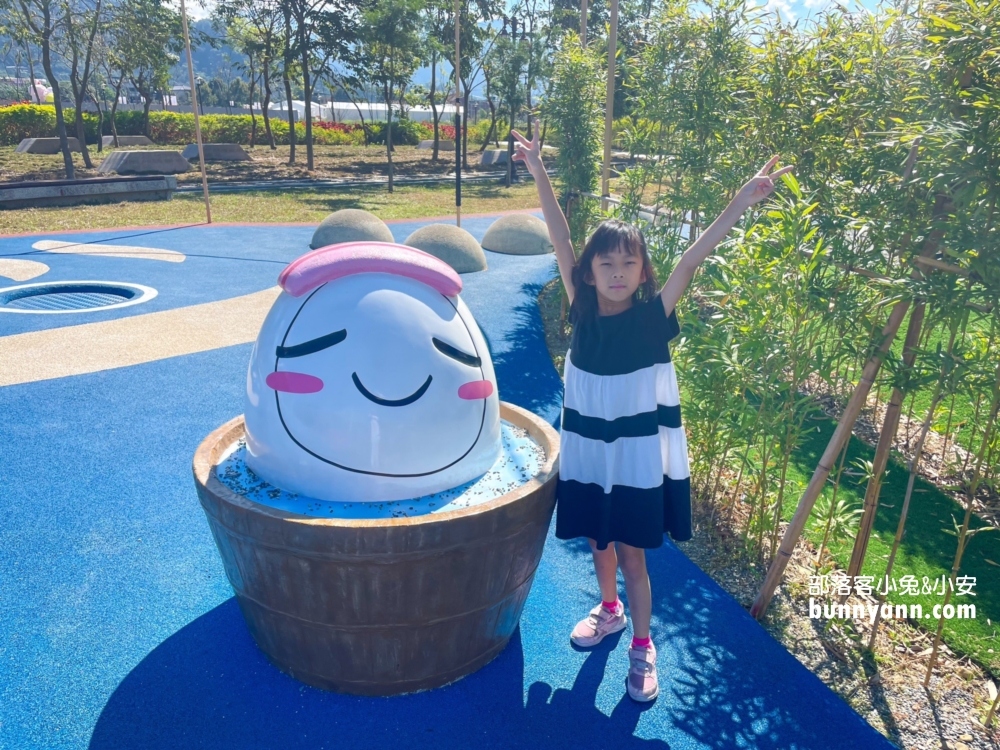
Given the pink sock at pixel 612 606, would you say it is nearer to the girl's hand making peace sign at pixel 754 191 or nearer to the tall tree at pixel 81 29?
the girl's hand making peace sign at pixel 754 191

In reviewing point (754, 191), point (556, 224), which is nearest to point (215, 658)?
point (556, 224)

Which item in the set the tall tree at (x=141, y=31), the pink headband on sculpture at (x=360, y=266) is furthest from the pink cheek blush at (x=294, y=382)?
the tall tree at (x=141, y=31)

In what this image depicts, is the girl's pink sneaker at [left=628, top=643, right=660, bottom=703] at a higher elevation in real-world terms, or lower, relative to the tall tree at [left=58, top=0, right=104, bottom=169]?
lower

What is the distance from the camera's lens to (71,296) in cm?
988

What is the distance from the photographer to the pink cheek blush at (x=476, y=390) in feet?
10.0

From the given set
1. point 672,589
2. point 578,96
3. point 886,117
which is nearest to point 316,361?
point 672,589

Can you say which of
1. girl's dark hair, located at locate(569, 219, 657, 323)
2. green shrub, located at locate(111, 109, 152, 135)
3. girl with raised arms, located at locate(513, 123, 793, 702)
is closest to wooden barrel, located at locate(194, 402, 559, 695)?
girl with raised arms, located at locate(513, 123, 793, 702)

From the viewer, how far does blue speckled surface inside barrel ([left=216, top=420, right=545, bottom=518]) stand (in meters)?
2.93

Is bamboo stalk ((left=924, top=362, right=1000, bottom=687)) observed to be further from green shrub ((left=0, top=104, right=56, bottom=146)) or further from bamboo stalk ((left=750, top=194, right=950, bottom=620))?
green shrub ((left=0, top=104, right=56, bottom=146))

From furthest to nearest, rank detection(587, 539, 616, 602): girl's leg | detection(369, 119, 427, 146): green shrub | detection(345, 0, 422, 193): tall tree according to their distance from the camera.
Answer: detection(369, 119, 427, 146): green shrub
detection(345, 0, 422, 193): tall tree
detection(587, 539, 616, 602): girl's leg

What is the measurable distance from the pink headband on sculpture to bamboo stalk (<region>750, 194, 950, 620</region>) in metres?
1.95

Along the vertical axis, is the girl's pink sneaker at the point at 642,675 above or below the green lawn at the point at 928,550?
above

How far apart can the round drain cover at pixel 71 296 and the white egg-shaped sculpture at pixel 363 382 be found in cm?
732

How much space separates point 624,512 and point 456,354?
99 cm
